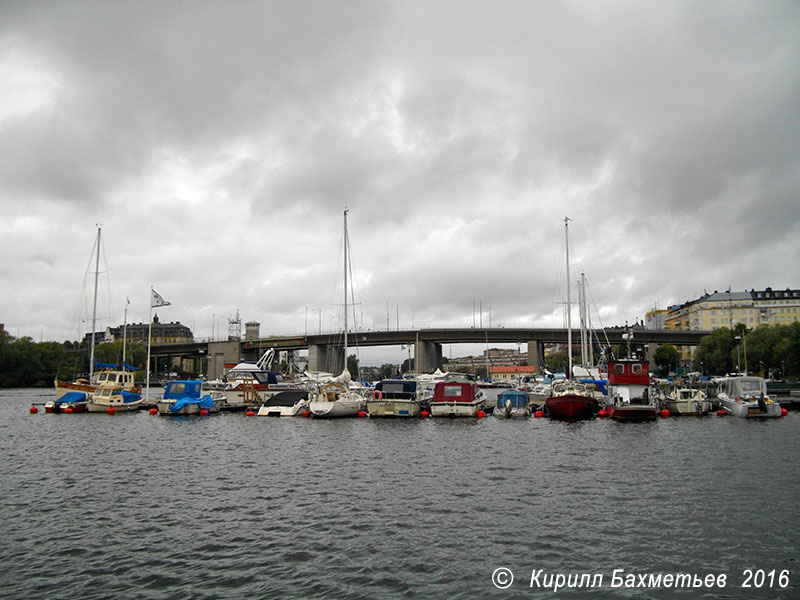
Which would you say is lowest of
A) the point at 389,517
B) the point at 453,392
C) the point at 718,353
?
the point at 389,517

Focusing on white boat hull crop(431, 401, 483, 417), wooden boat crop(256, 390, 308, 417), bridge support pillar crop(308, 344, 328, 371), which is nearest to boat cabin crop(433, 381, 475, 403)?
white boat hull crop(431, 401, 483, 417)

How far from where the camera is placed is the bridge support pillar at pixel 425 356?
573ft

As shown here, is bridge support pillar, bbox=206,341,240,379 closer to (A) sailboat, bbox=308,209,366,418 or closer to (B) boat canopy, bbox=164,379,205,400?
(B) boat canopy, bbox=164,379,205,400

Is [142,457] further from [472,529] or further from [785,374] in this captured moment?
[785,374]

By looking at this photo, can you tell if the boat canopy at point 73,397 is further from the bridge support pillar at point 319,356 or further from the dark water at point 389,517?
the bridge support pillar at point 319,356

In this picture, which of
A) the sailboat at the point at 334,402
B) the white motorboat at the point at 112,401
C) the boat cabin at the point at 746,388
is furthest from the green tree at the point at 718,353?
the white motorboat at the point at 112,401

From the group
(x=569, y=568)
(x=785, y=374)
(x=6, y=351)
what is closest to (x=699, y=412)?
(x=569, y=568)

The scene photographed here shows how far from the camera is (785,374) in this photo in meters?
112

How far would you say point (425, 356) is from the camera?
585 ft

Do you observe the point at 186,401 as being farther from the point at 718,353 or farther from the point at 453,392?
the point at 718,353

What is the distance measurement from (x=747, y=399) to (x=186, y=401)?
56.7 m

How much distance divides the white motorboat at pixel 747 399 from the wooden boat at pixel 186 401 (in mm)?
54664

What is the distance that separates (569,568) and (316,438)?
29068 mm

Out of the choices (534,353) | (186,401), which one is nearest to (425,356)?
(534,353)
